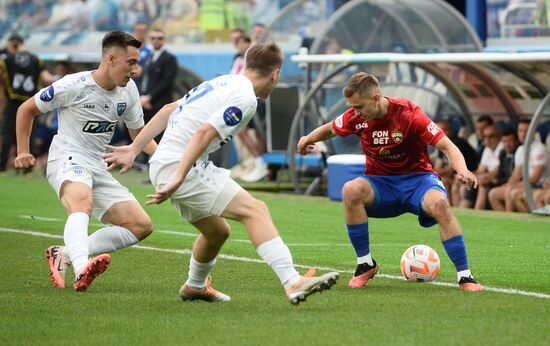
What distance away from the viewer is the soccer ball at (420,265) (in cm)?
907

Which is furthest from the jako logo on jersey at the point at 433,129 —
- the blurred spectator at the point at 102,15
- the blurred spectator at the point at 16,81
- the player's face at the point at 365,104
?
the blurred spectator at the point at 102,15

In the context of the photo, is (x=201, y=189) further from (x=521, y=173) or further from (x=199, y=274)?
(x=521, y=173)

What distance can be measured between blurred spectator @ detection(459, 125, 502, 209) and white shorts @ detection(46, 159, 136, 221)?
7425 mm

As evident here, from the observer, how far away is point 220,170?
299 inches

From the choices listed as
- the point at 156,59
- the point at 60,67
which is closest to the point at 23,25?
the point at 60,67

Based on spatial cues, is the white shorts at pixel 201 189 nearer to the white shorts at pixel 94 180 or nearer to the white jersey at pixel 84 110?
the white shorts at pixel 94 180

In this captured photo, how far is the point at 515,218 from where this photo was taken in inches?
569

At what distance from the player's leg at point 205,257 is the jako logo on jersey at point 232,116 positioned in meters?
0.72

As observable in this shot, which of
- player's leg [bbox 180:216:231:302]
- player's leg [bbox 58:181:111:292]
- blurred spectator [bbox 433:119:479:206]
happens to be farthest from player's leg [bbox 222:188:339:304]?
blurred spectator [bbox 433:119:479:206]

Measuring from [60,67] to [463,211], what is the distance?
1121 centimetres

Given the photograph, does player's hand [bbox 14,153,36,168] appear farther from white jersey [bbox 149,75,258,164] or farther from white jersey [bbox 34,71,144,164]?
white jersey [bbox 149,75,258,164]

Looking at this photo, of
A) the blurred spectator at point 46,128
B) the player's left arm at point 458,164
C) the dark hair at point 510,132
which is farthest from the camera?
the blurred spectator at point 46,128

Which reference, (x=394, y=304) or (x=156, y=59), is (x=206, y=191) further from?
(x=156, y=59)

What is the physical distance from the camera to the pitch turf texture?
22.2 ft
